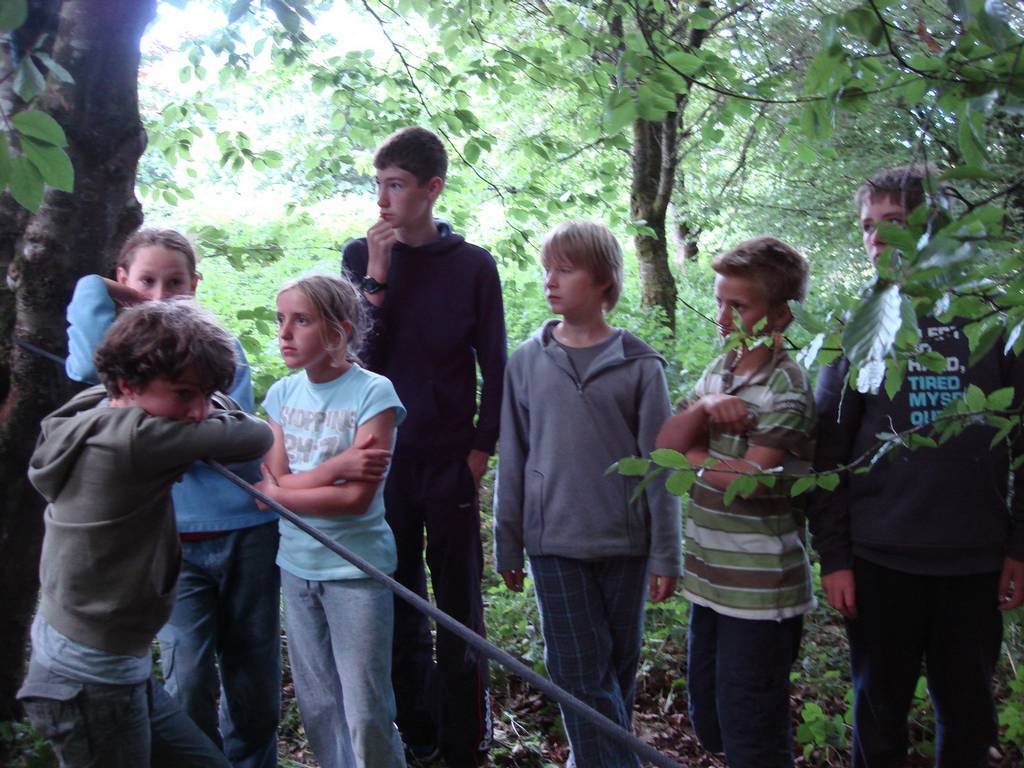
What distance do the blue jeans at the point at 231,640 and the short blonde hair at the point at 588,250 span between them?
1.14 meters

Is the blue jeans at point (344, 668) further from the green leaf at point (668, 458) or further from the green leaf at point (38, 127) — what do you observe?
the green leaf at point (38, 127)

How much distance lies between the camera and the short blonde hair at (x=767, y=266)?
251 centimetres

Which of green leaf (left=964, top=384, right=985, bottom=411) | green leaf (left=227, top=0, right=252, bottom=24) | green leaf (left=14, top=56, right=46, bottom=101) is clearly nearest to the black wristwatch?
green leaf (left=227, top=0, right=252, bottom=24)

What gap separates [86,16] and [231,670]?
6.34 ft

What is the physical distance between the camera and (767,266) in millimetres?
2506

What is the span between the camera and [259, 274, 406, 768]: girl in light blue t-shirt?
240 cm

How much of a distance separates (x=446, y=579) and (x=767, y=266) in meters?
1.36

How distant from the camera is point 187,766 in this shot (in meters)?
2.13

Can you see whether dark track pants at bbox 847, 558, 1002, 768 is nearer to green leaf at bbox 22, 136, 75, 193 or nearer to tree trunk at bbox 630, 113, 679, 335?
green leaf at bbox 22, 136, 75, 193

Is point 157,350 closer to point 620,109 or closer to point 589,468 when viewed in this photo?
point 589,468

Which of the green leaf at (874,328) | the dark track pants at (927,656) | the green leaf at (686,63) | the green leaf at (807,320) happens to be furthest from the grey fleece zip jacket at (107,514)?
the green leaf at (686,63)

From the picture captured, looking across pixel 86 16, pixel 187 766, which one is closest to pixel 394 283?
pixel 86 16

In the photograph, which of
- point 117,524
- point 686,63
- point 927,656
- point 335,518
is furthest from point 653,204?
point 117,524

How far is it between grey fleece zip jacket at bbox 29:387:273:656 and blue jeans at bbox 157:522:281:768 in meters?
0.43
